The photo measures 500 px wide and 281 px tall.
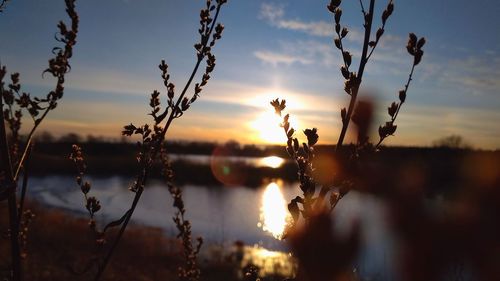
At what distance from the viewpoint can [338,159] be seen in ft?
4.52

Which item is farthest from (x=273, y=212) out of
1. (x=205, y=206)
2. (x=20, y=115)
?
(x=20, y=115)

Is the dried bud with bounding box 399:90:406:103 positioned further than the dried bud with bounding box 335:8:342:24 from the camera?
No

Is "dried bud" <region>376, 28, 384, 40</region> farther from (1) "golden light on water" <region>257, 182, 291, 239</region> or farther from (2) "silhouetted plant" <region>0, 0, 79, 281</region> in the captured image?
(1) "golden light on water" <region>257, 182, 291, 239</region>

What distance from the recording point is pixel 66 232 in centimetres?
1931

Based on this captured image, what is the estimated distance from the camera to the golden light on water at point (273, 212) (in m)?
24.2

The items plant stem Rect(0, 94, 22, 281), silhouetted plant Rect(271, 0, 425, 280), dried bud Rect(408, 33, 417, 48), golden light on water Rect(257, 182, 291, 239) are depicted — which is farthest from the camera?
golden light on water Rect(257, 182, 291, 239)

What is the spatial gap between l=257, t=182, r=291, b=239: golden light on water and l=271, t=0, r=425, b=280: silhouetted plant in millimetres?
16670

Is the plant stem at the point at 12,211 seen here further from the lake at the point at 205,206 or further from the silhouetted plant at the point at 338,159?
the lake at the point at 205,206

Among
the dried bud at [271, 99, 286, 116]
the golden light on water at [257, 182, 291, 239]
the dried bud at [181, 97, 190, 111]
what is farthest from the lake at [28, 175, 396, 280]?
the dried bud at [271, 99, 286, 116]

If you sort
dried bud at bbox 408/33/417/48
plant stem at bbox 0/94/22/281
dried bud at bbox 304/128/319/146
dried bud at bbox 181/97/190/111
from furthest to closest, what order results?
1. dried bud at bbox 181/97/190/111
2. plant stem at bbox 0/94/22/281
3. dried bud at bbox 304/128/319/146
4. dried bud at bbox 408/33/417/48

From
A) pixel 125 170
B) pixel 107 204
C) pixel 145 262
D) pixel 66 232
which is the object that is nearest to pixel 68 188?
pixel 107 204

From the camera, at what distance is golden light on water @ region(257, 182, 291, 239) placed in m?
24.2

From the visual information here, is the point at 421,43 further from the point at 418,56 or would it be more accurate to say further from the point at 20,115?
the point at 20,115

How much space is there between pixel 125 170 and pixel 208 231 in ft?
136
